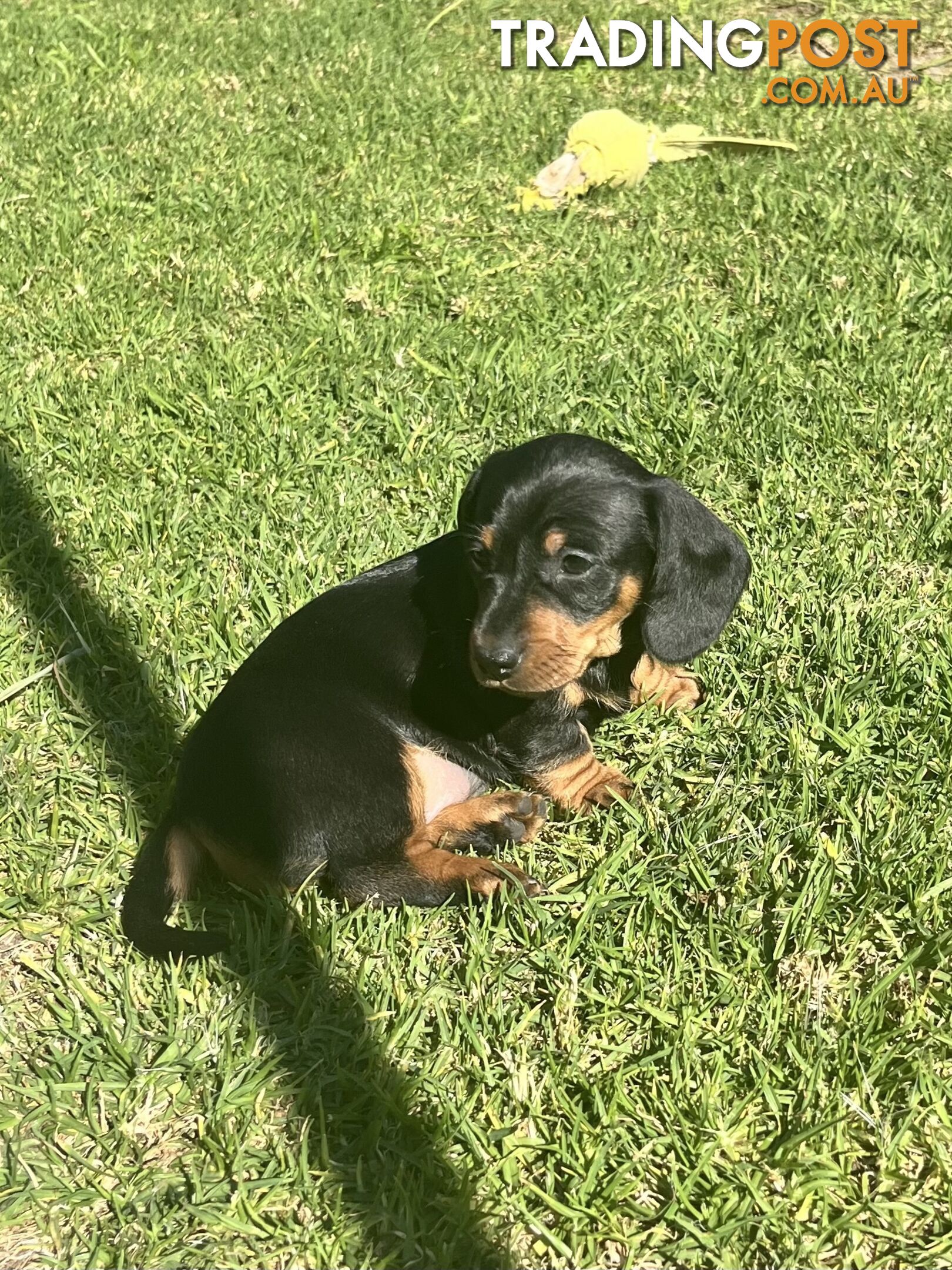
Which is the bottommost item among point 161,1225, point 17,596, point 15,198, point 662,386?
point 161,1225

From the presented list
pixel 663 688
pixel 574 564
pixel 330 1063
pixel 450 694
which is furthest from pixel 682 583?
pixel 330 1063

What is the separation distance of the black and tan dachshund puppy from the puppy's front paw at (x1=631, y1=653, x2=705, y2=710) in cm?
18

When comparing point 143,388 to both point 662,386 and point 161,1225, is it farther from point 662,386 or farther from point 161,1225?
point 161,1225

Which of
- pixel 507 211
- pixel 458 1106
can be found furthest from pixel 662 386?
pixel 458 1106

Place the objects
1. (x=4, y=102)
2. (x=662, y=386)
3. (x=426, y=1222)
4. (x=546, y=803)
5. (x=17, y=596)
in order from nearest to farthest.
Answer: (x=426, y=1222), (x=546, y=803), (x=17, y=596), (x=662, y=386), (x=4, y=102)

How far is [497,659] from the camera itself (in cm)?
239

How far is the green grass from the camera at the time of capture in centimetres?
207

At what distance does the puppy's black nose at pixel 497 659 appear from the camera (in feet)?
7.86

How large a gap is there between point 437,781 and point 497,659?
20.9 inches

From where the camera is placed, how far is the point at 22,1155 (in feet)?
7.03

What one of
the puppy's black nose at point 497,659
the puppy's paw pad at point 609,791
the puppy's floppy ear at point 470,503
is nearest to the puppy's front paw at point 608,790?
the puppy's paw pad at point 609,791

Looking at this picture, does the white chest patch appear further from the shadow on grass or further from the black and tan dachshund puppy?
the shadow on grass

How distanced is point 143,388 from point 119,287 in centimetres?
93

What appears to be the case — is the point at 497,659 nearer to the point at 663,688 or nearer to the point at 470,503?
the point at 470,503
